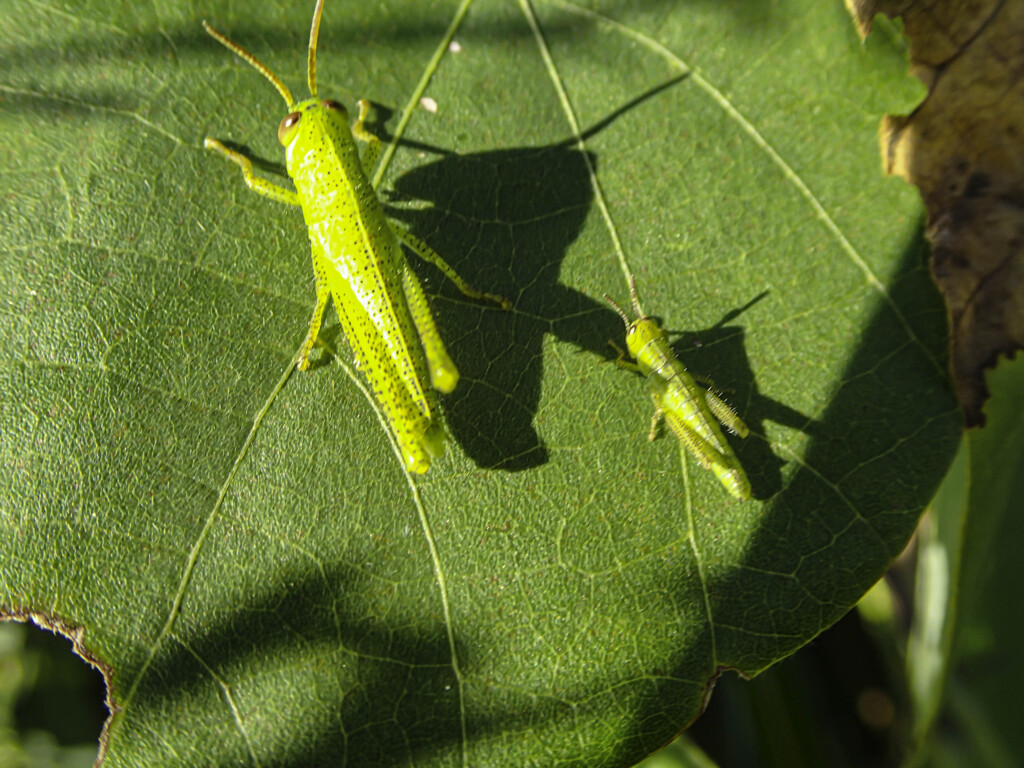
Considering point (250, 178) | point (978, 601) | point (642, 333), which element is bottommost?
point (978, 601)

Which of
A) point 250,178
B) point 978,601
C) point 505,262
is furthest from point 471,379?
point 978,601

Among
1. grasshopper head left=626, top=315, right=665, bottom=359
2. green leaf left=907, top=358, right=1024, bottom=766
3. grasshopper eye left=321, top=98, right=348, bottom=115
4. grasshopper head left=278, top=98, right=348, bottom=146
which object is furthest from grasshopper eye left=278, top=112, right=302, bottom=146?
green leaf left=907, top=358, right=1024, bottom=766

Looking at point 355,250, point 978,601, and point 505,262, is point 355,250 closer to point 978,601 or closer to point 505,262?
point 505,262

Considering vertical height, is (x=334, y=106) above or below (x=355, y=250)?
above

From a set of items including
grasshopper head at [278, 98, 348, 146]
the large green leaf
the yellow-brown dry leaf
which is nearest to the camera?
the large green leaf

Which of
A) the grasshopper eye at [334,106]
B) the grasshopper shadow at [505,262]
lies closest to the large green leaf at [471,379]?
the grasshopper shadow at [505,262]

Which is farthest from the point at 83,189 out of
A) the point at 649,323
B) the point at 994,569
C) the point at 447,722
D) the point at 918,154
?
the point at 994,569

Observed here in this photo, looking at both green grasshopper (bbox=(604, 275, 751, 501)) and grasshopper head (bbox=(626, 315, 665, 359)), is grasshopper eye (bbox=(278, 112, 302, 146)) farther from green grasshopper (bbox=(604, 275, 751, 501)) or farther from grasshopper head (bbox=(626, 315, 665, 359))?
grasshopper head (bbox=(626, 315, 665, 359))

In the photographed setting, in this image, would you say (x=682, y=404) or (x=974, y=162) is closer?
(x=974, y=162)
